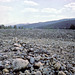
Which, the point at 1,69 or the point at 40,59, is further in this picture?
the point at 40,59

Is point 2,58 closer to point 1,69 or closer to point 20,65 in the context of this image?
point 1,69

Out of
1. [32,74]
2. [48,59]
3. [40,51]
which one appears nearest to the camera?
[32,74]

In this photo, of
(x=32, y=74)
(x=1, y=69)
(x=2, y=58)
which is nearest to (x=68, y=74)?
(x=32, y=74)

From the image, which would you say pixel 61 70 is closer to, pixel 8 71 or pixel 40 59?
pixel 40 59

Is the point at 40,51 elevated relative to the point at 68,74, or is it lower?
elevated

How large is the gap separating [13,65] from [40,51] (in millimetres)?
1250

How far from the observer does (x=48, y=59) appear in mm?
2643

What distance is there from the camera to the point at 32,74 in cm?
197

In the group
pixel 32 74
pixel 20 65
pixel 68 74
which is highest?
pixel 20 65

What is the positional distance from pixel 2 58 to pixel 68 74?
1.74 m

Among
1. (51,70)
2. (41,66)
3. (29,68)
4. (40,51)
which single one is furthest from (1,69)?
(40,51)

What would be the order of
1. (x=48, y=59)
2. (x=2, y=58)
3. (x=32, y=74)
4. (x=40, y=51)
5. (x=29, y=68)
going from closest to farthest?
1. (x=32, y=74)
2. (x=29, y=68)
3. (x=2, y=58)
4. (x=48, y=59)
5. (x=40, y=51)

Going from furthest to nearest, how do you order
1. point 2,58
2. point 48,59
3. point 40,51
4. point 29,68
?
point 40,51 < point 48,59 < point 2,58 < point 29,68

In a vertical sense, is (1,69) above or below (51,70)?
above
